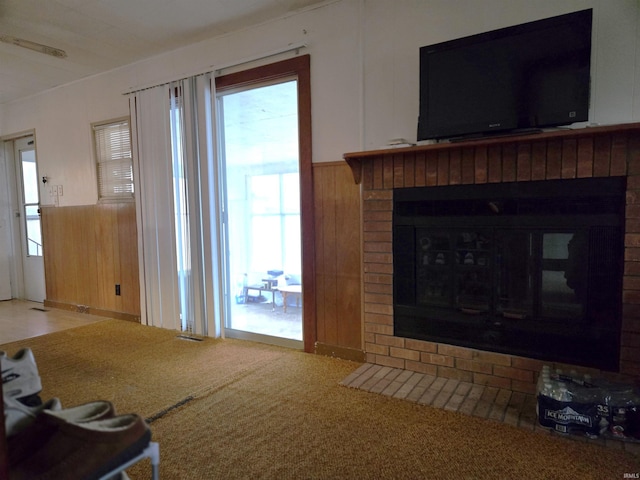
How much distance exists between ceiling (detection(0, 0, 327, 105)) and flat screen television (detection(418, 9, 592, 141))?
1119 mm

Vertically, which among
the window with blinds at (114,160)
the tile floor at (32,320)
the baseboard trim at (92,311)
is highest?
the window with blinds at (114,160)

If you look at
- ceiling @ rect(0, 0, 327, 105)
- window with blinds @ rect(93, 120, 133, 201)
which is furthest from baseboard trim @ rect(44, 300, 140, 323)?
ceiling @ rect(0, 0, 327, 105)


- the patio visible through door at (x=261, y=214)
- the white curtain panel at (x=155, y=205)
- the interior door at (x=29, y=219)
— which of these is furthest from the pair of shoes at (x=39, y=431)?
the interior door at (x=29, y=219)

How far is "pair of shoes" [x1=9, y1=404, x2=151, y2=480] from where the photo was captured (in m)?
0.79

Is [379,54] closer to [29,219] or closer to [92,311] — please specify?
[92,311]

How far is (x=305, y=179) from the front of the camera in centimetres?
300

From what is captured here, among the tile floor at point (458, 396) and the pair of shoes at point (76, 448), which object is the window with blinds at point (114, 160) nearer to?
the tile floor at point (458, 396)

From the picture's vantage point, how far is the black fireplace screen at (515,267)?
6.87 ft

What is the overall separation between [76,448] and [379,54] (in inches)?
105

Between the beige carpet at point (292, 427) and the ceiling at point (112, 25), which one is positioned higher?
the ceiling at point (112, 25)

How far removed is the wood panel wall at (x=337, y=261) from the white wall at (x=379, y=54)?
17 centimetres

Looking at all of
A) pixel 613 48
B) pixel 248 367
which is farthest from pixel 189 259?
pixel 613 48

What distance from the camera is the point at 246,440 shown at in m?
1.87

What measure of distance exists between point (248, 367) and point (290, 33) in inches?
97.6
